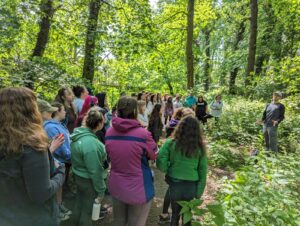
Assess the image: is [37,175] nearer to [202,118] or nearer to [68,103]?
[68,103]

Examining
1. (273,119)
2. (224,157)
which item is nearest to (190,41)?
(273,119)

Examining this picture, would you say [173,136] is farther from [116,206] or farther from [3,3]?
[3,3]

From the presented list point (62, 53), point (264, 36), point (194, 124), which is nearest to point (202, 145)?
point (194, 124)

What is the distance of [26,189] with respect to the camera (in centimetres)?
198

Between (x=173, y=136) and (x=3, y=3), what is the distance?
15.5ft

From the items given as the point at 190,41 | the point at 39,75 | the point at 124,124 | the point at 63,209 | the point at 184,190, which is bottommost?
the point at 63,209

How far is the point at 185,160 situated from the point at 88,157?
1.18 m

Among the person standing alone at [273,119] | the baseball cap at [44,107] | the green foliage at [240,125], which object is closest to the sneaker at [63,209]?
the baseball cap at [44,107]

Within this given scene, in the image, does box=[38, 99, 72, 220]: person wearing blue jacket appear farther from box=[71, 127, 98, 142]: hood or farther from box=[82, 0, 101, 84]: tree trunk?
box=[82, 0, 101, 84]: tree trunk

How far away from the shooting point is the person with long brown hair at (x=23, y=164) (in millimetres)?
1904

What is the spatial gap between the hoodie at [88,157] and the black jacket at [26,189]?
121 cm

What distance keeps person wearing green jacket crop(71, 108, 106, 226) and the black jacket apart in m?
1.22

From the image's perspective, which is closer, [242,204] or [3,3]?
[242,204]

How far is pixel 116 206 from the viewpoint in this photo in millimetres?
3203
